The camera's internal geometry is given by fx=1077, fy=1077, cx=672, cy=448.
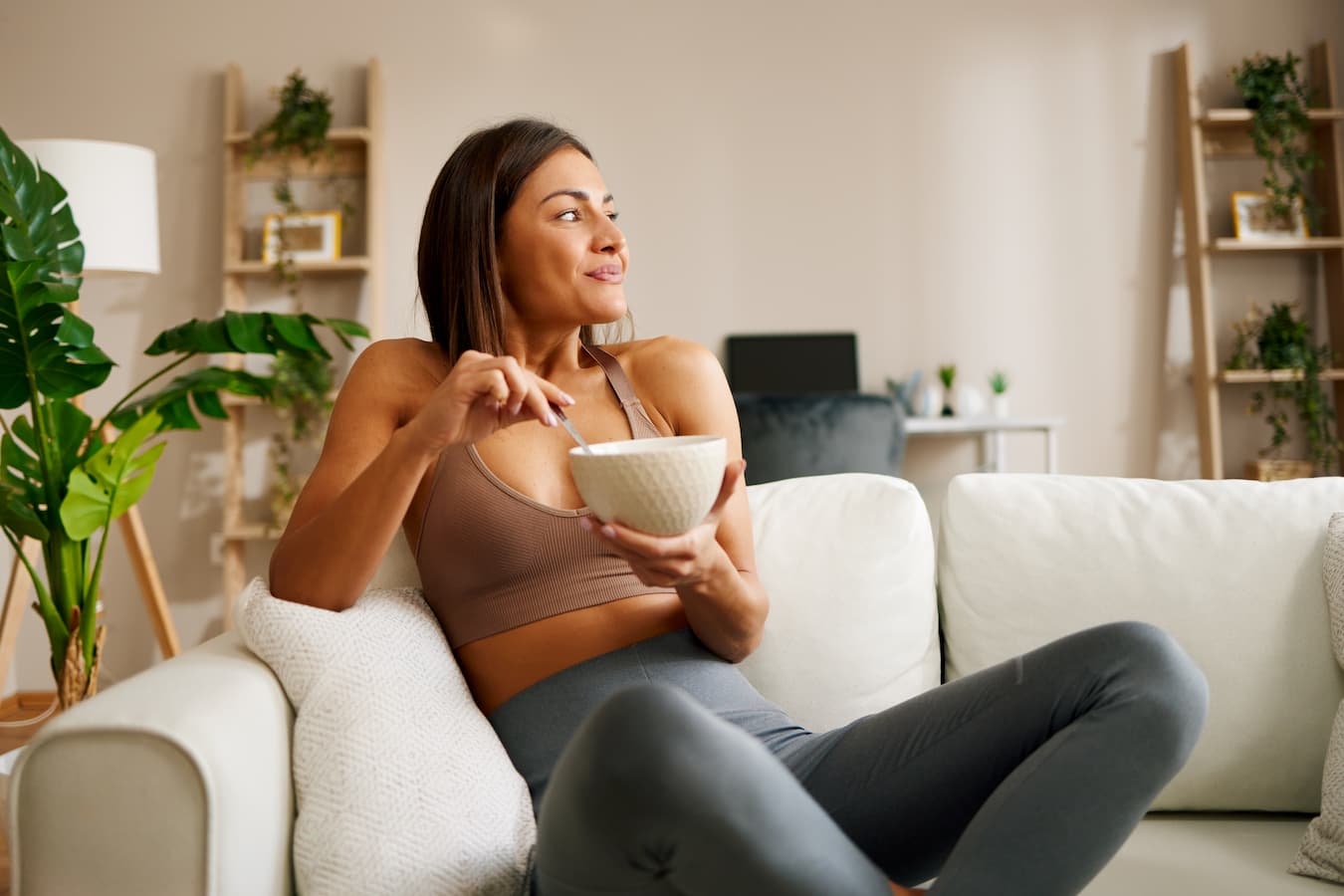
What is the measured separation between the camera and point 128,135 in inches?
162

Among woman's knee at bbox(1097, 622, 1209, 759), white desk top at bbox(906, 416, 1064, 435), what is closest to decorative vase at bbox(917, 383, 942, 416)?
white desk top at bbox(906, 416, 1064, 435)

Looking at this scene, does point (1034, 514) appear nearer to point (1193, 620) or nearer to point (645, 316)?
point (1193, 620)

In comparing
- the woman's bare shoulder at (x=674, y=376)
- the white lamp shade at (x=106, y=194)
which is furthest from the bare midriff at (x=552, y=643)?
the white lamp shade at (x=106, y=194)

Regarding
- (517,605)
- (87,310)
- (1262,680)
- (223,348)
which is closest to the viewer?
(517,605)

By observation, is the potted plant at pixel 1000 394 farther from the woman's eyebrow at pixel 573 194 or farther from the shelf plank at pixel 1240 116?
the woman's eyebrow at pixel 573 194

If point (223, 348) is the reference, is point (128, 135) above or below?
above

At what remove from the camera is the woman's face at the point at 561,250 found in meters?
1.41

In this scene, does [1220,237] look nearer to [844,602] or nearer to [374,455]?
[844,602]

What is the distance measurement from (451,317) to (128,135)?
335 centimetres

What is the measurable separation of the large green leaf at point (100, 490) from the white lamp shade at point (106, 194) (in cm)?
90

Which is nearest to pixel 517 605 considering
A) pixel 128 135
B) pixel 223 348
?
pixel 223 348

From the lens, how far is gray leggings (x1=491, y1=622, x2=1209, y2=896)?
839 millimetres

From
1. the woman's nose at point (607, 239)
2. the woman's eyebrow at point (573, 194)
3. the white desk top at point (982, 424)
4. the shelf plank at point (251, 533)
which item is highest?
the woman's eyebrow at point (573, 194)

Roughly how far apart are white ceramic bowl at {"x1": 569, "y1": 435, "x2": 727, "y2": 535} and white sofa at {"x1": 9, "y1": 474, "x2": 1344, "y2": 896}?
0.41 metres
